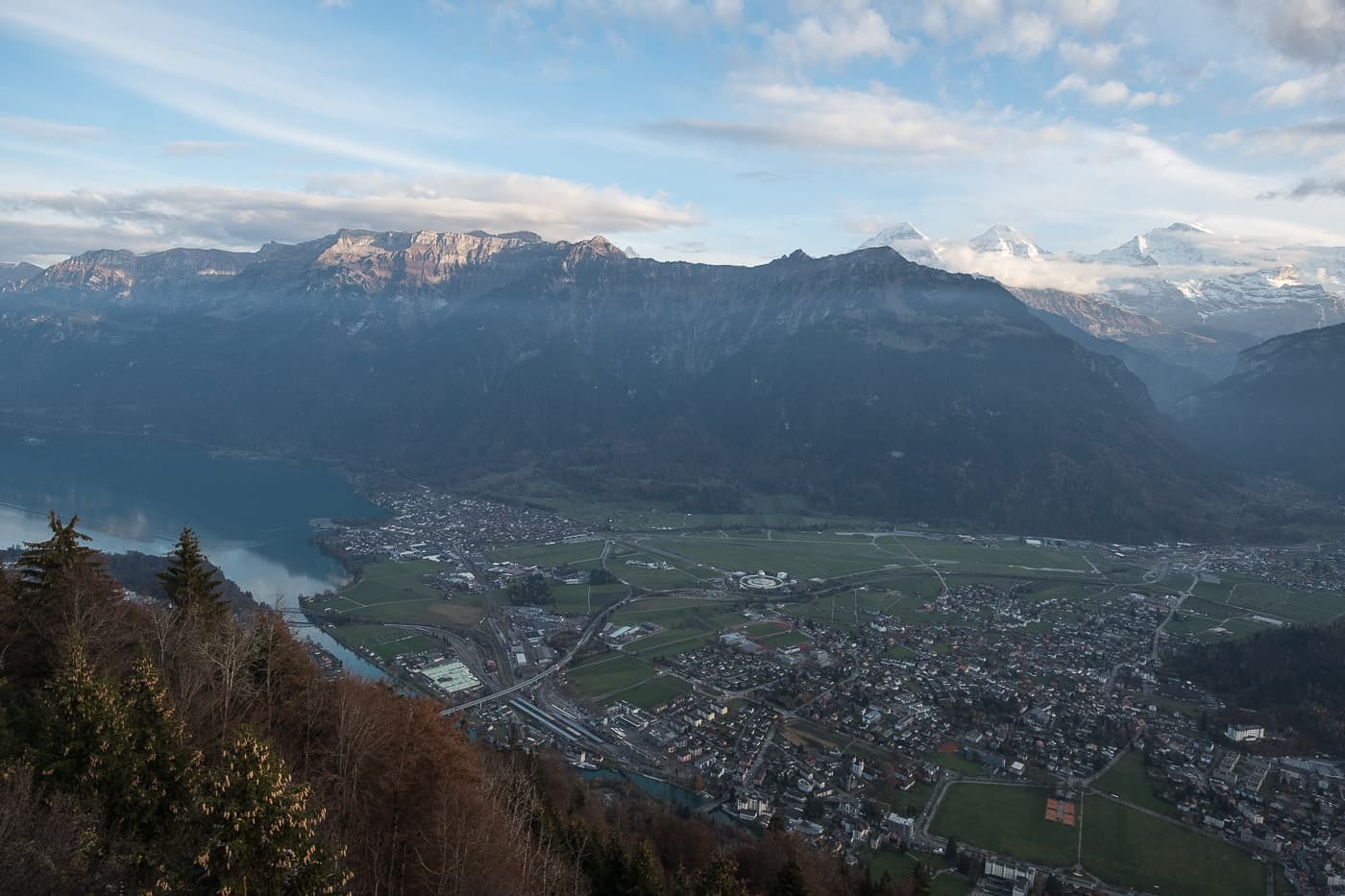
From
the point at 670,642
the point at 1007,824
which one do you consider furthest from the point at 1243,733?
the point at 670,642

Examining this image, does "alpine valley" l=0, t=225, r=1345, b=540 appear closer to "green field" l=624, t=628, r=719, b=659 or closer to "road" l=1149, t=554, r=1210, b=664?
"road" l=1149, t=554, r=1210, b=664

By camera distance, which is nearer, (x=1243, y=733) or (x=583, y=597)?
(x=1243, y=733)

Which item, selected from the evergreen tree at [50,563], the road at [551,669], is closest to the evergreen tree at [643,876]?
the evergreen tree at [50,563]

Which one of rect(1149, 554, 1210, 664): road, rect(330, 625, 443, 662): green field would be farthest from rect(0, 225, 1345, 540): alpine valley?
rect(330, 625, 443, 662): green field

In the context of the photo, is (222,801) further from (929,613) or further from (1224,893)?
(929,613)

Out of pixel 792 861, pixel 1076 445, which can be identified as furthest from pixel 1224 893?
pixel 1076 445

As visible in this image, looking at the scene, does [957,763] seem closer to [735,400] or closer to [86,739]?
[86,739]

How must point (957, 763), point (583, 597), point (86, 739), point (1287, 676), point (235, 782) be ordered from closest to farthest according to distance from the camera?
1. point (235, 782)
2. point (86, 739)
3. point (957, 763)
4. point (1287, 676)
5. point (583, 597)
